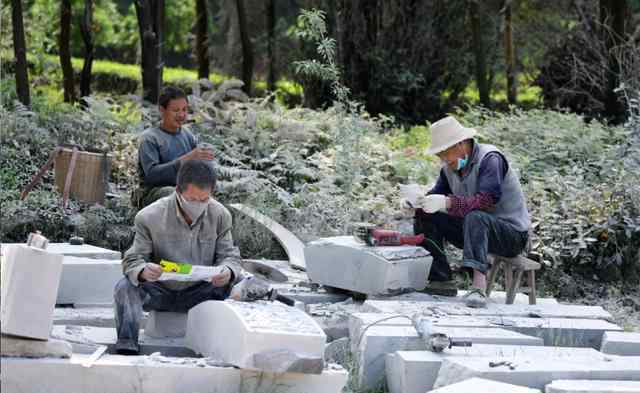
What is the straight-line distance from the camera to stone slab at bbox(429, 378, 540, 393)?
5488 mm

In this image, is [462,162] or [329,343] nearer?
[329,343]

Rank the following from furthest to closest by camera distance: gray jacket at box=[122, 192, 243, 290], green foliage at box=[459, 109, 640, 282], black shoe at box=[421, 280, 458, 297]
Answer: green foliage at box=[459, 109, 640, 282] < black shoe at box=[421, 280, 458, 297] < gray jacket at box=[122, 192, 243, 290]

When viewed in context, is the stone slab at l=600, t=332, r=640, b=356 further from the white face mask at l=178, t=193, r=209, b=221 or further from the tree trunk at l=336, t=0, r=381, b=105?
the tree trunk at l=336, t=0, r=381, b=105

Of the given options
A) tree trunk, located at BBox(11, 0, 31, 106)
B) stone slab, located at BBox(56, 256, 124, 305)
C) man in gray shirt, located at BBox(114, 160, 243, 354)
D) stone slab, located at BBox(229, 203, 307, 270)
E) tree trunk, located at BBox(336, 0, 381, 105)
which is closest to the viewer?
man in gray shirt, located at BBox(114, 160, 243, 354)

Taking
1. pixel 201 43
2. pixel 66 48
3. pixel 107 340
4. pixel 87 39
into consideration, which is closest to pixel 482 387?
pixel 107 340

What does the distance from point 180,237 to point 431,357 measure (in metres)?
1.63

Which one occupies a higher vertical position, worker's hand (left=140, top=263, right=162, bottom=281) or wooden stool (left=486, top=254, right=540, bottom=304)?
worker's hand (left=140, top=263, right=162, bottom=281)

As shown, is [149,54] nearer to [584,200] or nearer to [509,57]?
[584,200]

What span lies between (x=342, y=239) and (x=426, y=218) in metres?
0.68

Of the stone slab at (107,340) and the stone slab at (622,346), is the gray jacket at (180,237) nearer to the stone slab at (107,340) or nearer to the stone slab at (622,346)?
the stone slab at (107,340)

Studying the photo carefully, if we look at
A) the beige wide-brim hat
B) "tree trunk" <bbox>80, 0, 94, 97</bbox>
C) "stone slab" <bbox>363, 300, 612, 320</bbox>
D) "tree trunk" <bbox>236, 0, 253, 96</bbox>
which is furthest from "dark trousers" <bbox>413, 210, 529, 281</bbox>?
"tree trunk" <bbox>236, 0, 253, 96</bbox>

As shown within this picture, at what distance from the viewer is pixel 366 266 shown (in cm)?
832

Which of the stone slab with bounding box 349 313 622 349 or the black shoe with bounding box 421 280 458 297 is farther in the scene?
the black shoe with bounding box 421 280 458 297

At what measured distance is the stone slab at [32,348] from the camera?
5.47 meters
